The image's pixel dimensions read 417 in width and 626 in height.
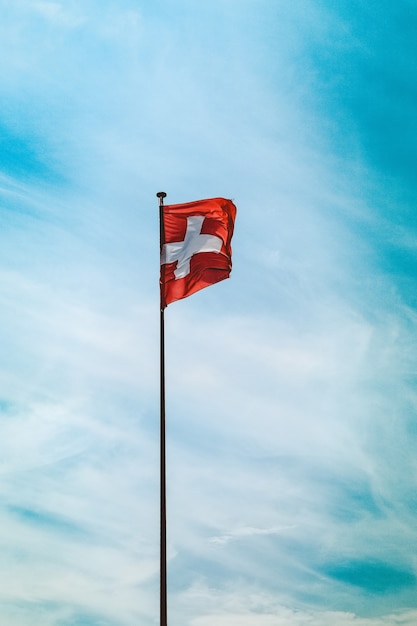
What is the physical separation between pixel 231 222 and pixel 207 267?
2.11 meters

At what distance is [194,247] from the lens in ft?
65.2

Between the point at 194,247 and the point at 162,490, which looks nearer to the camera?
the point at 162,490

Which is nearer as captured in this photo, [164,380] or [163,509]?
[163,509]

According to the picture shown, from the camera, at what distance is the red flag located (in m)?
19.5

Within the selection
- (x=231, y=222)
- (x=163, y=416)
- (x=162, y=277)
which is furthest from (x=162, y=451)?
(x=231, y=222)

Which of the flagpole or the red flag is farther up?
the red flag

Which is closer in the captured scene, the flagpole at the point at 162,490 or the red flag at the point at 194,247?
the flagpole at the point at 162,490

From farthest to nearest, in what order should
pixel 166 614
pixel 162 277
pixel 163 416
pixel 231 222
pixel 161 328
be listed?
pixel 231 222
pixel 162 277
pixel 161 328
pixel 163 416
pixel 166 614

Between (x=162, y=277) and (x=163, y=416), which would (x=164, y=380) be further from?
(x=162, y=277)

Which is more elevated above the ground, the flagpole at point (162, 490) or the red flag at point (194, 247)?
the red flag at point (194, 247)

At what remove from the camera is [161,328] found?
18.0 meters

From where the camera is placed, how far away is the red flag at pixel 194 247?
64.0 ft

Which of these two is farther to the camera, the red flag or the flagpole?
the red flag

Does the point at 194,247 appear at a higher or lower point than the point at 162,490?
higher
